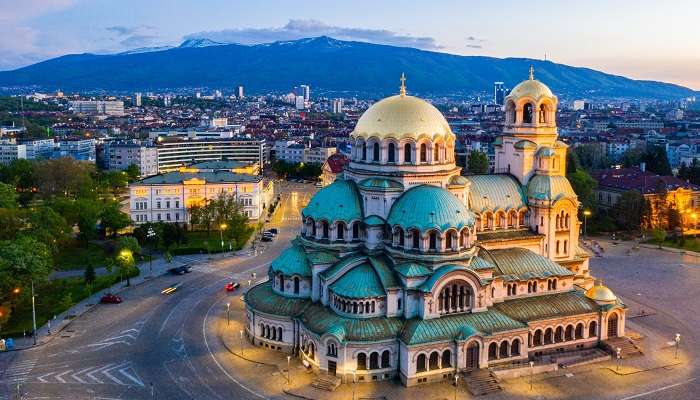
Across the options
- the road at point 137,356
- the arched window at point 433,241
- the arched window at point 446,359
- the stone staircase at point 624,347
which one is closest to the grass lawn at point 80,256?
the road at point 137,356

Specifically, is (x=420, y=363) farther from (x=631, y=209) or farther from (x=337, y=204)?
(x=631, y=209)

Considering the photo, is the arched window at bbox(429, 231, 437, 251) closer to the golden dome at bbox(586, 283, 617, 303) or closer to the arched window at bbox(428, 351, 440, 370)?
the arched window at bbox(428, 351, 440, 370)

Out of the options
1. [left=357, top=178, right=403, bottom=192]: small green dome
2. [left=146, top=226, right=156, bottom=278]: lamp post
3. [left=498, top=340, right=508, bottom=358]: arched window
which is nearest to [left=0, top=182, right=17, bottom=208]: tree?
[left=146, top=226, right=156, bottom=278]: lamp post

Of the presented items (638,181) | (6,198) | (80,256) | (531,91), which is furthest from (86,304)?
(638,181)

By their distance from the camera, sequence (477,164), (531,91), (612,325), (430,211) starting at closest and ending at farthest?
(430,211), (612,325), (531,91), (477,164)

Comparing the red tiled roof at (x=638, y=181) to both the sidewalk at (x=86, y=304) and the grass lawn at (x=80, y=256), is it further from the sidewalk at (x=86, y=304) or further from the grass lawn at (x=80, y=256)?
the grass lawn at (x=80, y=256)

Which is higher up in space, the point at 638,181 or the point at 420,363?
the point at 638,181
